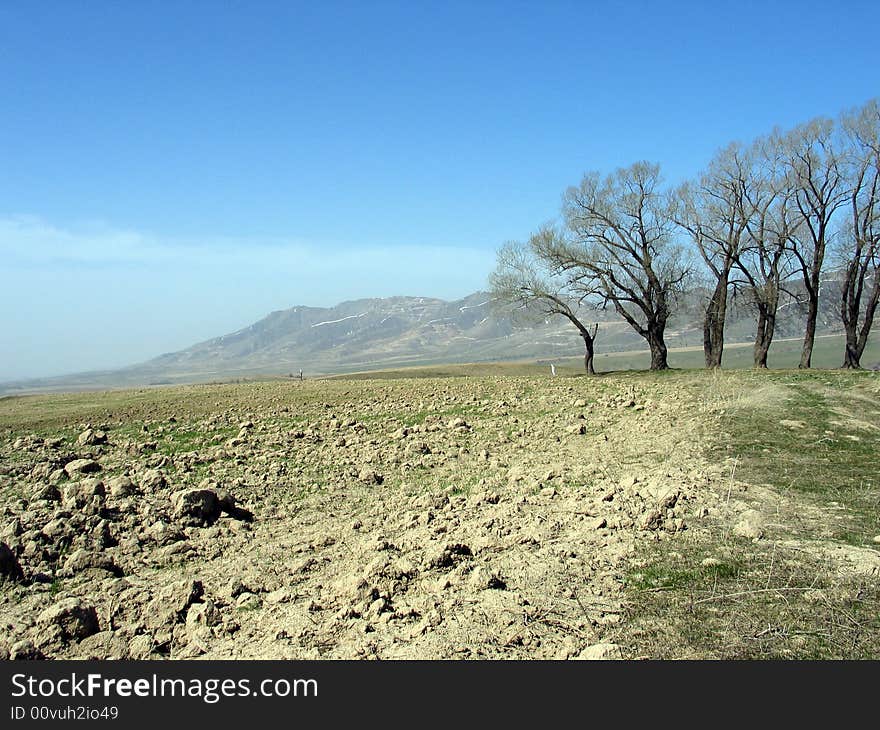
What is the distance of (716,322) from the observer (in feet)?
90.4

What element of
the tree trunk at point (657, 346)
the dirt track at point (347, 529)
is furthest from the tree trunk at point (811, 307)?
the dirt track at point (347, 529)

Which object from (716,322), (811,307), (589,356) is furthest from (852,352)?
(589,356)

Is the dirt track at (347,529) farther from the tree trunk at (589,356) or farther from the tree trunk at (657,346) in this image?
the tree trunk at (657,346)

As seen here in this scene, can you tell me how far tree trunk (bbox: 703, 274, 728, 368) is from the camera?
88.7ft

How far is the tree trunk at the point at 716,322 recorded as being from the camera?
27.0 metres

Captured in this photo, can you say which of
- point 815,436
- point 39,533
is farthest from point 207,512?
point 815,436

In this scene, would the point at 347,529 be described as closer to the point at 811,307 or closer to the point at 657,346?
the point at 657,346

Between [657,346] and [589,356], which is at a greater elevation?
[657,346]

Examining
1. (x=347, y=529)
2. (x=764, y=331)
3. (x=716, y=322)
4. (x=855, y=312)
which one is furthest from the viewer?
(x=764, y=331)

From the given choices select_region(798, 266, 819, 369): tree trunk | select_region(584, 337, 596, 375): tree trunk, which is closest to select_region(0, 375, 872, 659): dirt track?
select_region(584, 337, 596, 375): tree trunk

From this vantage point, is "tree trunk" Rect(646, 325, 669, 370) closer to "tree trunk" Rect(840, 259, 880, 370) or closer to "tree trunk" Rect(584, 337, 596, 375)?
"tree trunk" Rect(584, 337, 596, 375)

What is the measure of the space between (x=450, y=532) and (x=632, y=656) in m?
2.94

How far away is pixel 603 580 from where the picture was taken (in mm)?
5145

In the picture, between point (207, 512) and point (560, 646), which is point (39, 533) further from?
point (560, 646)
